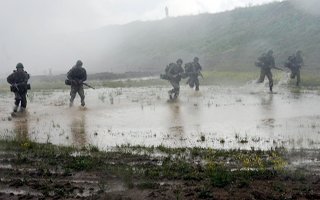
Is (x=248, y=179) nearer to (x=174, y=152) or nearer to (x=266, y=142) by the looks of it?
(x=174, y=152)

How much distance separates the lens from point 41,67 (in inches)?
2692

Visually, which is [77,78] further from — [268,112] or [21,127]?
[268,112]

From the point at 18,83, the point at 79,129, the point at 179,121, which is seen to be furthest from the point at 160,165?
the point at 18,83

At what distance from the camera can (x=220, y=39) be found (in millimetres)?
53469

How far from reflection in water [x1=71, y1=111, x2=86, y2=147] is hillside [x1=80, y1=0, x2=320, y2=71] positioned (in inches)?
909

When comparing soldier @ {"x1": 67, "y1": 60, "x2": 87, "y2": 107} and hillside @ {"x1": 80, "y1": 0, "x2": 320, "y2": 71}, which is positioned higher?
hillside @ {"x1": 80, "y1": 0, "x2": 320, "y2": 71}

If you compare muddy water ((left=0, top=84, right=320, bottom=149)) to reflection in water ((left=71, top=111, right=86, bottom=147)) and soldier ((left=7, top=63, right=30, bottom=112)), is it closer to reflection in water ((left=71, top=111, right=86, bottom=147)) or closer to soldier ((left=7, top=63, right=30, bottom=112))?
reflection in water ((left=71, top=111, right=86, bottom=147))

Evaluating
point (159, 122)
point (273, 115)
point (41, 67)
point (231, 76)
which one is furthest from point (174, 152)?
point (41, 67)

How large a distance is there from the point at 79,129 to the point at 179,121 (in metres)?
3.22

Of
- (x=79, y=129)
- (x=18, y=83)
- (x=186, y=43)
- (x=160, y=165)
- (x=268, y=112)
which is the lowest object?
(x=160, y=165)

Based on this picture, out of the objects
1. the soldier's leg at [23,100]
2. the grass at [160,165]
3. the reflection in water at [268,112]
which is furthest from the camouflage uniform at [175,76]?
the grass at [160,165]

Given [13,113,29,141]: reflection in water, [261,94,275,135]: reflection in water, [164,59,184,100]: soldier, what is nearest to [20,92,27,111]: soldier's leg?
[13,113,29,141]: reflection in water

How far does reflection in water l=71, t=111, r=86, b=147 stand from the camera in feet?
40.7

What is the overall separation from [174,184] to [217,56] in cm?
4033
